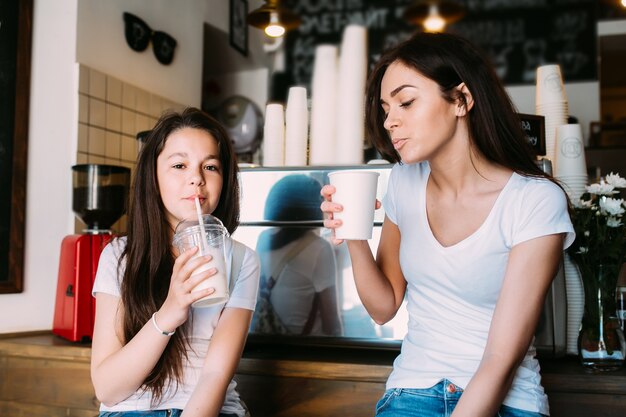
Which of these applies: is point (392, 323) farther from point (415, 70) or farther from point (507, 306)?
point (415, 70)

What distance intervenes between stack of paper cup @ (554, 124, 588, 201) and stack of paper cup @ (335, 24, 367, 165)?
641 mm

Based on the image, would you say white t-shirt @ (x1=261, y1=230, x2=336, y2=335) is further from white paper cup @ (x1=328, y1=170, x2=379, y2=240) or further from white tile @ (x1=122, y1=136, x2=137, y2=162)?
white tile @ (x1=122, y1=136, x2=137, y2=162)

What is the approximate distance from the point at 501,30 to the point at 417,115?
3.85 metres

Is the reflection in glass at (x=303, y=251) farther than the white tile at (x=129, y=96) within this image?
No

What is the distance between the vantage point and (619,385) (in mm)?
1553

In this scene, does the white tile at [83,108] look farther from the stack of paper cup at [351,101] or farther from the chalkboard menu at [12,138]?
the stack of paper cup at [351,101]

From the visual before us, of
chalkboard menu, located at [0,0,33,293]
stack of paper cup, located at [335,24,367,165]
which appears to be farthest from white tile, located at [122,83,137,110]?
stack of paper cup, located at [335,24,367,165]

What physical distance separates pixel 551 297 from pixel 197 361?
1.02m

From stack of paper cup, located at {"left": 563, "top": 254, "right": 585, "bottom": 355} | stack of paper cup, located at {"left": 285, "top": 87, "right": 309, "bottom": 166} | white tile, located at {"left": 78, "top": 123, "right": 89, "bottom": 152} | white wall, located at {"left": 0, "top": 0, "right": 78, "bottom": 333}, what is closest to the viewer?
stack of paper cup, located at {"left": 563, "top": 254, "right": 585, "bottom": 355}

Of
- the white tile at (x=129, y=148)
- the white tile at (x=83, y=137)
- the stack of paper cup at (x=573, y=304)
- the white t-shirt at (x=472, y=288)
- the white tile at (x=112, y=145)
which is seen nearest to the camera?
the white t-shirt at (x=472, y=288)

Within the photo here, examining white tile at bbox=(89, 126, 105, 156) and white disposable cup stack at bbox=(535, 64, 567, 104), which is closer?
white disposable cup stack at bbox=(535, 64, 567, 104)

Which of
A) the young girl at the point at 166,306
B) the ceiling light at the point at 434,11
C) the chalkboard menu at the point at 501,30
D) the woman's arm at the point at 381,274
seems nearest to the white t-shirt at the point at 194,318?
the young girl at the point at 166,306

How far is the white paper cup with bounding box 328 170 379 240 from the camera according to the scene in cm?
123

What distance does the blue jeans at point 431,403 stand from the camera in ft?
4.10
